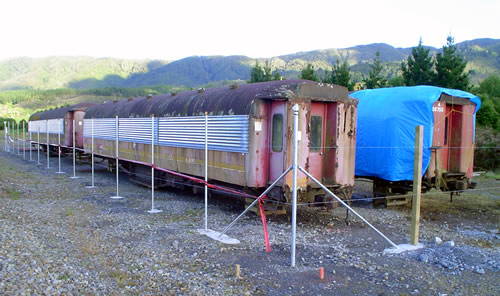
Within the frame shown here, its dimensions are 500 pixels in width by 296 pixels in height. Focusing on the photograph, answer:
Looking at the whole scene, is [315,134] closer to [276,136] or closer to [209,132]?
[276,136]

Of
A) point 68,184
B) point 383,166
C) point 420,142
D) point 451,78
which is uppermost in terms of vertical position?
point 451,78

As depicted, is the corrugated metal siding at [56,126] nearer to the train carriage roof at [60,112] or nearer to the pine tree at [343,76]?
the train carriage roof at [60,112]

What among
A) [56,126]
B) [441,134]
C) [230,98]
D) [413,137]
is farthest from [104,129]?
[441,134]

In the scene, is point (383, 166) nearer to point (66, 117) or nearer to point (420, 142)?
point (420, 142)

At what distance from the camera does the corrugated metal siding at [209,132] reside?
9.90m

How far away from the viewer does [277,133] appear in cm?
945

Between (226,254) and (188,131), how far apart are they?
19.2ft

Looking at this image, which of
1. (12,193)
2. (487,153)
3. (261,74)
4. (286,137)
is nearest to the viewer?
(286,137)

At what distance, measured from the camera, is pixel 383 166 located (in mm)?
11758

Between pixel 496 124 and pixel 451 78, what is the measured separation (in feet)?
14.7

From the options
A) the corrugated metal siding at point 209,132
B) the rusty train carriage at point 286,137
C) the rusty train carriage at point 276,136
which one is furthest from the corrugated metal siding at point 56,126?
the rusty train carriage at point 286,137

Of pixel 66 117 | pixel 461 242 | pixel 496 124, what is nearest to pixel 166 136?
pixel 461 242

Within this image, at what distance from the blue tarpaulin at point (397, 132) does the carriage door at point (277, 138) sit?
3.66m

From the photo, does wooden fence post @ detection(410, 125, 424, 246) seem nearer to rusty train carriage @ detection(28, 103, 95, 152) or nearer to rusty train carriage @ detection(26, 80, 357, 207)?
rusty train carriage @ detection(26, 80, 357, 207)
